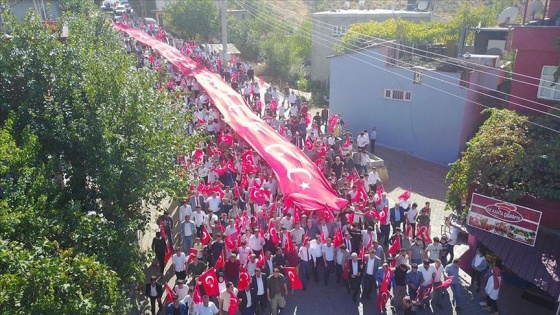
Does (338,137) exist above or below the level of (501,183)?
below

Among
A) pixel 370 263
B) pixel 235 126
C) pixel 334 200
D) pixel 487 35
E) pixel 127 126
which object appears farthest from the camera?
pixel 487 35

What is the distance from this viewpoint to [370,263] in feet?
35.8

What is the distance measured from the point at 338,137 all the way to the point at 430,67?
242 inches

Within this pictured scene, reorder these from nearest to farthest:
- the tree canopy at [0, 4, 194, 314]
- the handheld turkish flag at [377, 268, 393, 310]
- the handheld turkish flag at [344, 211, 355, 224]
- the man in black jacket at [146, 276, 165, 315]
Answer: the tree canopy at [0, 4, 194, 314]
the man in black jacket at [146, 276, 165, 315]
the handheld turkish flag at [377, 268, 393, 310]
the handheld turkish flag at [344, 211, 355, 224]

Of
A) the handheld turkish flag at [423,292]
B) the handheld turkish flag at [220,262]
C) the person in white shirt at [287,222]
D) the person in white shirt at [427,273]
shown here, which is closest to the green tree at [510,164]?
the person in white shirt at [427,273]

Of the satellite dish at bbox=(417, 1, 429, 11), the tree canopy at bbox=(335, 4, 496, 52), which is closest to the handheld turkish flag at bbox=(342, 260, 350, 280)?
the tree canopy at bbox=(335, 4, 496, 52)

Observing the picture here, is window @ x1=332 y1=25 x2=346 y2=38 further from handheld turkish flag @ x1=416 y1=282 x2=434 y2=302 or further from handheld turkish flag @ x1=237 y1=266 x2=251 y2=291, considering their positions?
handheld turkish flag @ x1=237 y1=266 x2=251 y2=291

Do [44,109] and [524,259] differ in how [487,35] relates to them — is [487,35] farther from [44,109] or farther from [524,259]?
[44,109]

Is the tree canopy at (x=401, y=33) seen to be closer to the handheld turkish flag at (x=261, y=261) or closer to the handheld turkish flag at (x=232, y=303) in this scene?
the handheld turkish flag at (x=261, y=261)

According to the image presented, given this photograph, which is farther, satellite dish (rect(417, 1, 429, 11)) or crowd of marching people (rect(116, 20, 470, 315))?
satellite dish (rect(417, 1, 429, 11))

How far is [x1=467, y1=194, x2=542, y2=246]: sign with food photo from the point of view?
11086 mm

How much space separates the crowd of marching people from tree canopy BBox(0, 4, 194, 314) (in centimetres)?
140

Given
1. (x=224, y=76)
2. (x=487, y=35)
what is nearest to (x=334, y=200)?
(x=224, y=76)

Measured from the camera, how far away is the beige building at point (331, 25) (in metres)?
34.2
